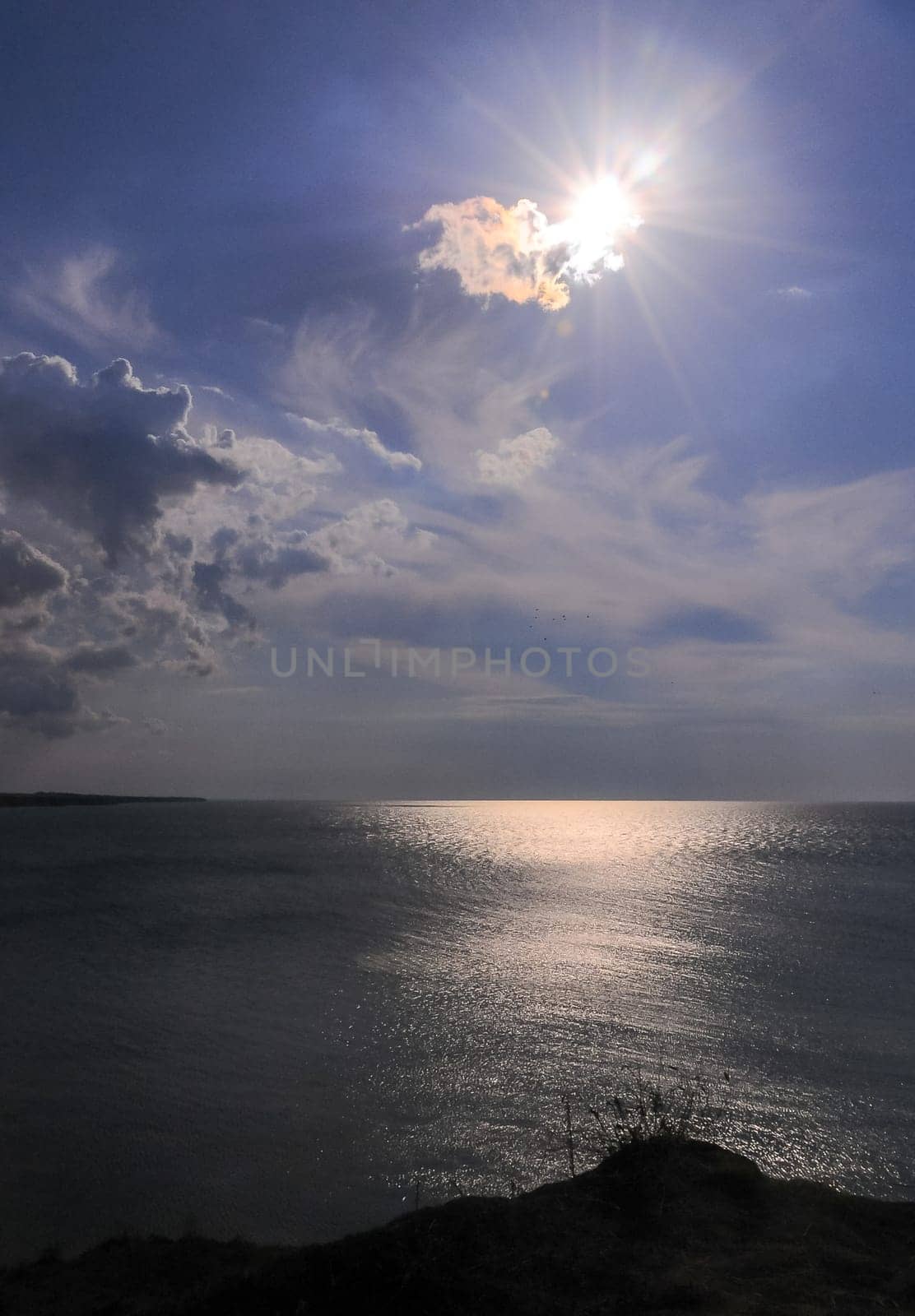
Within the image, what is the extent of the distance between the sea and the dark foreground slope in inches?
104

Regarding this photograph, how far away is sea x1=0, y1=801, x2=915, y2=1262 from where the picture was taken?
1373cm

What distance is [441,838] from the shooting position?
129 meters

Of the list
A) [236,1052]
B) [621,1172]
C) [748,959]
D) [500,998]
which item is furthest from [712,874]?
[621,1172]

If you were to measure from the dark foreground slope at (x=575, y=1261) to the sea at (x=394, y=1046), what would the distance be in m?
2.65

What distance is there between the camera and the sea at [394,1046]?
45.1 feet

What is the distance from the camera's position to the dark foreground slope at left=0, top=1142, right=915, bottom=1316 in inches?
313

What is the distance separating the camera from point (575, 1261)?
884 centimetres

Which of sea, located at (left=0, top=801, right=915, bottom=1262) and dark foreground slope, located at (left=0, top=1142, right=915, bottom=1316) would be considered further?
sea, located at (left=0, top=801, right=915, bottom=1262)

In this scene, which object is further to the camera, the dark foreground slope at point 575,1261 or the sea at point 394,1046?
the sea at point 394,1046

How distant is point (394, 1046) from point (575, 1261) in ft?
42.3

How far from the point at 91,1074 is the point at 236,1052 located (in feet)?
11.0

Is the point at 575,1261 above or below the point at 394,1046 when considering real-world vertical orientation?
above

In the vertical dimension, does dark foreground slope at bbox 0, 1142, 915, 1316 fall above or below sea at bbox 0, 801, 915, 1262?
above

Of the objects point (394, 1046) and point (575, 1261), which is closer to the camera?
point (575, 1261)
